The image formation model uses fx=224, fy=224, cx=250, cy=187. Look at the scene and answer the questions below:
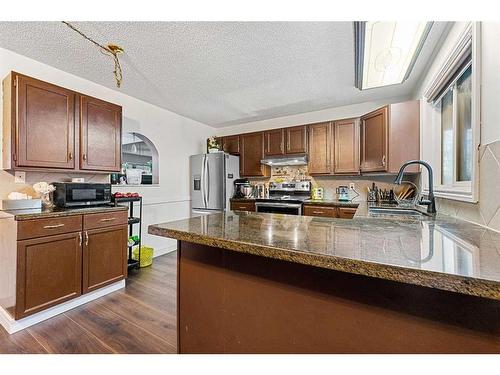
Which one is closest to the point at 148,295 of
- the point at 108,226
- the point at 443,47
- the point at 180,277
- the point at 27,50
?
the point at 108,226

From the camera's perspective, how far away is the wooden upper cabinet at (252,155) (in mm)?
4191

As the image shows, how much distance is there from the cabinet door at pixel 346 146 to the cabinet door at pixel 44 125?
3.39 m

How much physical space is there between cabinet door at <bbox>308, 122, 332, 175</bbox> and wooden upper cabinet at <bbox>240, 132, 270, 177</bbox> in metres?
0.91

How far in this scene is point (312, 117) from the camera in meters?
4.00

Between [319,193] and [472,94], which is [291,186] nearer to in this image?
[319,193]

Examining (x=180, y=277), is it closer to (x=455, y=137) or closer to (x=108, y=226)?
(x=108, y=226)

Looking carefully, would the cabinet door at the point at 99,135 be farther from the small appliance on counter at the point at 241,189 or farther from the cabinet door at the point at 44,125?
the small appliance on counter at the point at 241,189

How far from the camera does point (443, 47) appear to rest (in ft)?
6.12

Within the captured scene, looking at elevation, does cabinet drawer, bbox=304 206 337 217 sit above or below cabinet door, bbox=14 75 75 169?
below

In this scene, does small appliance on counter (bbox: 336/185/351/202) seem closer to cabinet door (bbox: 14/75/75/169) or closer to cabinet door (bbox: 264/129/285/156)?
cabinet door (bbox: 264/129/285/156)

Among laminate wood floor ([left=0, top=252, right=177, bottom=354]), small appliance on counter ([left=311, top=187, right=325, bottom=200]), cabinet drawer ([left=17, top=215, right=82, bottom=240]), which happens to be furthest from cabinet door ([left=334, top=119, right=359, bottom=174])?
cabinet drawer ([left=17, top=215, right=82, bottom=240])

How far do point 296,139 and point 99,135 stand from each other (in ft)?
9.27

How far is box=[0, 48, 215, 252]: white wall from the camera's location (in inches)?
99.0
